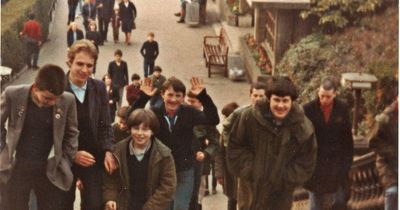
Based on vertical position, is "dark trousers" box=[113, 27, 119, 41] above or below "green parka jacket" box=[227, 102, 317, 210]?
above

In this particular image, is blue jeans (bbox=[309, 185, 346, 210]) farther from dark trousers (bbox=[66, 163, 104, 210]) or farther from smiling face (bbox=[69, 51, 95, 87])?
smiling face (bbox=[69, 51, 95, 87])

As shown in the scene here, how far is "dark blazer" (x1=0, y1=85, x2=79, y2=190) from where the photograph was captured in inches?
283

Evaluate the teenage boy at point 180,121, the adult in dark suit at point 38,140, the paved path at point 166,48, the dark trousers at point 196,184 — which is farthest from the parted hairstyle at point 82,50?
the paved path at point 166,48

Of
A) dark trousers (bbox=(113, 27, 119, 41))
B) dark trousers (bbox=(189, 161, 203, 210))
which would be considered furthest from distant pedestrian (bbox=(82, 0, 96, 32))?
dark trousers (bbox=(189, 161, 203, 210))

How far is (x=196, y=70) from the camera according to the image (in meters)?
23.4

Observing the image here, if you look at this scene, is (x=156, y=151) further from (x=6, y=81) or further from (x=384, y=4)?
(x=384, y=4)

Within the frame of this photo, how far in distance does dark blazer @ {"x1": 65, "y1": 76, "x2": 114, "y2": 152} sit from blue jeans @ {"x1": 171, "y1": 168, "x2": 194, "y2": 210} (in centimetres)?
108

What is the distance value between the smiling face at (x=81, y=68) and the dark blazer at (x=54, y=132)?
0.21 m

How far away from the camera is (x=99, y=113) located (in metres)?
7.66

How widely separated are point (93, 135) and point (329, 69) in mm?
10463

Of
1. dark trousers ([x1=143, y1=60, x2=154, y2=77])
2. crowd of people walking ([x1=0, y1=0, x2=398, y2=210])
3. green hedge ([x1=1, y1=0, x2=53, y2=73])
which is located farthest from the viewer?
dark trousers ([x1=143, y1=60, x2=154, y2=77])

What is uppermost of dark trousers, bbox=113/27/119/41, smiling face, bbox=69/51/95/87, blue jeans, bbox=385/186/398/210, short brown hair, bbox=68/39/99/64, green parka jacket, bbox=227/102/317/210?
dark trousers, bbox=113/27/119/41

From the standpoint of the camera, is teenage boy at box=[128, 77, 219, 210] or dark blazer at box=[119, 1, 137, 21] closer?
teenage boy at box=[128, 77, 219, 210]

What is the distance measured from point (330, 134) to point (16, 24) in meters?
13.7
